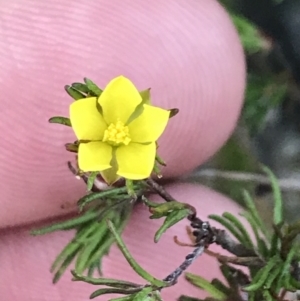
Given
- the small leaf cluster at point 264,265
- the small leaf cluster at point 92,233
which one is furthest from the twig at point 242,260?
the small leaf cluster at point 92,233

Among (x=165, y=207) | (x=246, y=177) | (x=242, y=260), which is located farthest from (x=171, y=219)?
(x=246, y=177)

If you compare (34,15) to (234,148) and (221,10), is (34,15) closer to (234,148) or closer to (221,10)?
(221,10)

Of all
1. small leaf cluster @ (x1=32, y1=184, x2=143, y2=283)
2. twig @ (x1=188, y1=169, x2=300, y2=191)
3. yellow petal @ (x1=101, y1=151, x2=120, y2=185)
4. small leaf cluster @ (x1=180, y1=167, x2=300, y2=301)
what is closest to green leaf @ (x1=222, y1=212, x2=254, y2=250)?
small leaf cluster @ (x1=180, y1=167, x2=300, y2=301)

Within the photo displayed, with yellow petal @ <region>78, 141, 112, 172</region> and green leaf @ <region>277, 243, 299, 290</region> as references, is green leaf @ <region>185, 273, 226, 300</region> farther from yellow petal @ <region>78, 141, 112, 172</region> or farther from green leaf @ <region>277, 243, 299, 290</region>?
yellow petal @ <region>78, 141, 112, 172</region>

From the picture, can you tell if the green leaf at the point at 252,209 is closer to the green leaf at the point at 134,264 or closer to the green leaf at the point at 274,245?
the green leaf at the point at 274,245

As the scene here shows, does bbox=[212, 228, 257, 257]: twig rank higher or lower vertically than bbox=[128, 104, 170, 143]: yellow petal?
lower
